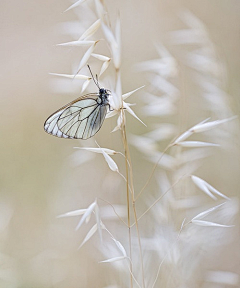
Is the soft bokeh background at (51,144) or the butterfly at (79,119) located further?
the soft bokeh background at (51,144)

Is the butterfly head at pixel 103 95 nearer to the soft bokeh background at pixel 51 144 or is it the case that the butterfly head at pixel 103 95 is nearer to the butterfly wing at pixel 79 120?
the butterfly wing at pixel 79 120

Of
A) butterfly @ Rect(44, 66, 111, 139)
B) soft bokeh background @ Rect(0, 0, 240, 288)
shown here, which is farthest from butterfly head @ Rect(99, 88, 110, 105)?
soft bokeh background @ Rect(0, 0, 240, 288)

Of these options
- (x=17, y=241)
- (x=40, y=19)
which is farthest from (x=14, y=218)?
(x=40, y=19)

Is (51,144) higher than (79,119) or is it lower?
lower

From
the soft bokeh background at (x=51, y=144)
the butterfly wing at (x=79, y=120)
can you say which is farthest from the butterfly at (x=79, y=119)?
the soft bokeh background at (x=51, y=144)

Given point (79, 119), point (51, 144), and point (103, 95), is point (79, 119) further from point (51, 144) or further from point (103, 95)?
point (51, 144)

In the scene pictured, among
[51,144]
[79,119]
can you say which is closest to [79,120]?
[79,119]

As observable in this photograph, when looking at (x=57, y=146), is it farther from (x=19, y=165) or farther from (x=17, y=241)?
(x=17, y=241)

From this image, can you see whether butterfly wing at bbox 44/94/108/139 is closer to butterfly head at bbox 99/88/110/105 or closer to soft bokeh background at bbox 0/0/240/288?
butterfly head at bbox 99/88/110/105
